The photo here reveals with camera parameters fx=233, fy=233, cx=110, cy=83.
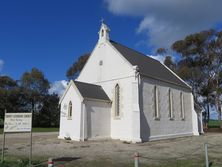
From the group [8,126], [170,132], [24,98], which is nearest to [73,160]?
[8,126]

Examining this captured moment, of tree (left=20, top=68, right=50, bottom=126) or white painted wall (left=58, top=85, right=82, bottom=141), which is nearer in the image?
white painted wall (left=58, top=85, right=82, bottom=141)

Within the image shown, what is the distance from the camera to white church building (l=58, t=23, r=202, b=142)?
79.8 ft

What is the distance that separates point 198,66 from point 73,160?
44.3m

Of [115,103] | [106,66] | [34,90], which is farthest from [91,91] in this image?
[34,90]

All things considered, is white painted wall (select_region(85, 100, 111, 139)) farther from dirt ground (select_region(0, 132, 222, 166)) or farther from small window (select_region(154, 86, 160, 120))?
small window (select_region(154, 86, 160, 120))

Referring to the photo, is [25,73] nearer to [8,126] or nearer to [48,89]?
[48,89]

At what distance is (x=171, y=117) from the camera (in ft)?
99.1

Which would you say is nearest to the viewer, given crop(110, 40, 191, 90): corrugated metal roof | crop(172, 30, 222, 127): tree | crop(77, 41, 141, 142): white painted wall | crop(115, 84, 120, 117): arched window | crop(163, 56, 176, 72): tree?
crop(77, 41, 141, 142): white painted wall

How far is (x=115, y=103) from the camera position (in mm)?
26641

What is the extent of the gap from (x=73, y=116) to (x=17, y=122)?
41.9ft

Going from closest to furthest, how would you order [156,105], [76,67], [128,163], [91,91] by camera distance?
[128,163] < [91,91] < [156,105] < [76,67]

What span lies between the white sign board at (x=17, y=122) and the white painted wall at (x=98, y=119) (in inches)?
474

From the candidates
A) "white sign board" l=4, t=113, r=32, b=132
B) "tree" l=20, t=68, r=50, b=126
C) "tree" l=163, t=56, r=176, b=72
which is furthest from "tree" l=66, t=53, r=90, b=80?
"white sign board" l=4, t=113, r=32, b=132

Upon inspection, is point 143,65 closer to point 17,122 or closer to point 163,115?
point 163,115
